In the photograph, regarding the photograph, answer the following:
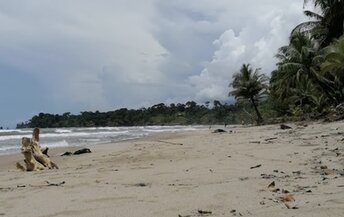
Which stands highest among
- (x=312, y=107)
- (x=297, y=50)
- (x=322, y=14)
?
(x=322, y=14)

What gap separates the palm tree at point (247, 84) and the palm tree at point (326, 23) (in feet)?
29.9

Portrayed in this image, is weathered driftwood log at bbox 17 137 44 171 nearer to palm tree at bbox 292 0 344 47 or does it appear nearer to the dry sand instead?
the dry sand

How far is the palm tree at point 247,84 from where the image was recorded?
1608 inches

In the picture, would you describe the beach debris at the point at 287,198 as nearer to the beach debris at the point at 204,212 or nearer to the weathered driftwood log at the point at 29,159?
the beach debris at the point at 204,212

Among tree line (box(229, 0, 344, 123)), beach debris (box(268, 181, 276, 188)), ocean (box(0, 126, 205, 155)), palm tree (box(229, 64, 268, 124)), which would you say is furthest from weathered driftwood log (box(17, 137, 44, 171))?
palm tree (box(229, 64, 268, 124))

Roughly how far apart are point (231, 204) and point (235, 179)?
1448mm

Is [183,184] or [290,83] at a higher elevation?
[290,83]

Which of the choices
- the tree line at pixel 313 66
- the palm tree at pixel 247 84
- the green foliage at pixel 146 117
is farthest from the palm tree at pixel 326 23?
the green foliage at pixel 146 117

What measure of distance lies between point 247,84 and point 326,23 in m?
11.9

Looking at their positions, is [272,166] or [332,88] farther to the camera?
[332,88]

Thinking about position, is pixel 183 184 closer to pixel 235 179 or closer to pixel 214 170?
pixel 235 179

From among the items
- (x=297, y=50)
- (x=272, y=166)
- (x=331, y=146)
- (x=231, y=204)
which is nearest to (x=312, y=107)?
(x=297, y=50)

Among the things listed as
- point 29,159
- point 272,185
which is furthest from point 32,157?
point 272,185

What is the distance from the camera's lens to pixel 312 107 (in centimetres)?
3872
